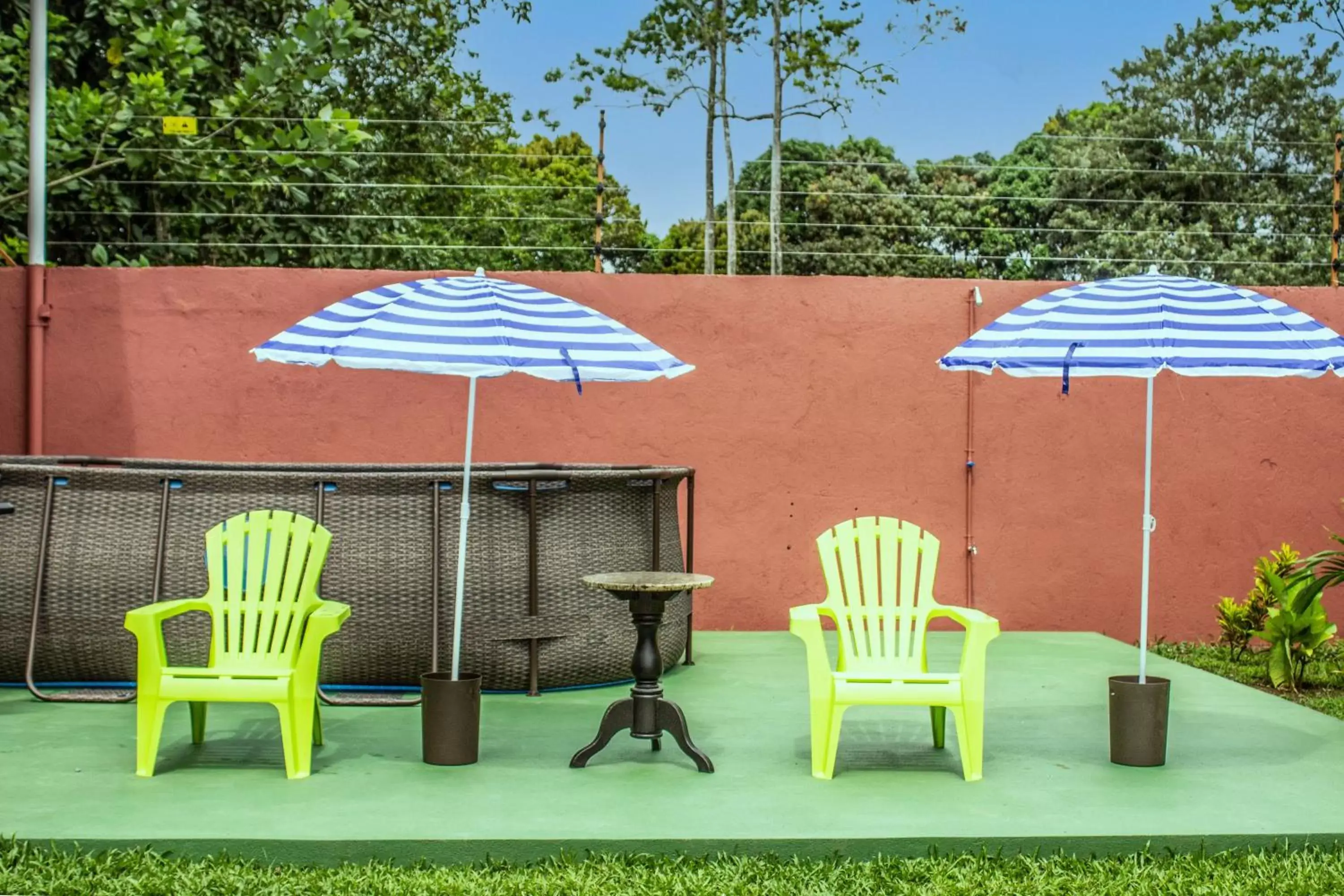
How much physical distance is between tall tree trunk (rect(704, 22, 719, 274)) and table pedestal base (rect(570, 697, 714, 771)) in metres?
17.4

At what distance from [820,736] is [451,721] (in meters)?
1.41

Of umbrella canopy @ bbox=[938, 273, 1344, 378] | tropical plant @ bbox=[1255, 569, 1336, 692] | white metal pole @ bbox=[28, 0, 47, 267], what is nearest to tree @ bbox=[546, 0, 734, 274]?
white metal pole @ bbox=[28, 0, 47, 267]

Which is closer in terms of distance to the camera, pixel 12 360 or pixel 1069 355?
pixel 1069 355

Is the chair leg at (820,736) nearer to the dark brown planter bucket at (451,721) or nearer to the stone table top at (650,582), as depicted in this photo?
the stone table top at (650,582)

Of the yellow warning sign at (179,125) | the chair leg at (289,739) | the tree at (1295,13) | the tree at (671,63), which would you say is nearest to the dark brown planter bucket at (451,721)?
the chair leg at (289,739)

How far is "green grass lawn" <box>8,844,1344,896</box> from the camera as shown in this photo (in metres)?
3.93

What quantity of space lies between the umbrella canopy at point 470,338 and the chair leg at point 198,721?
5.02ft

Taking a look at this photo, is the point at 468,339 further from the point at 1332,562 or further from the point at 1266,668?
the point at 1266,668

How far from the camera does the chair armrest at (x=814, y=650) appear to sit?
Result: 5152mm

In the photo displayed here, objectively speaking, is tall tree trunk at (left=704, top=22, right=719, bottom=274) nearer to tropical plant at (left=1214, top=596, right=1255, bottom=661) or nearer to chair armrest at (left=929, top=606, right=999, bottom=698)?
tropical plant at (left=1214, top=596, right=1255, bottom=661)

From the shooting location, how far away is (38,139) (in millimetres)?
8969

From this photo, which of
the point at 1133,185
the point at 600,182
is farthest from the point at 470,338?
the point at 1133,185

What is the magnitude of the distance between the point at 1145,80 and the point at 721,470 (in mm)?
33919

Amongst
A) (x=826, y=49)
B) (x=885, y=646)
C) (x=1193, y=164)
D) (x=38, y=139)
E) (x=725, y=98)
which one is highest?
(x=826, y=49)
